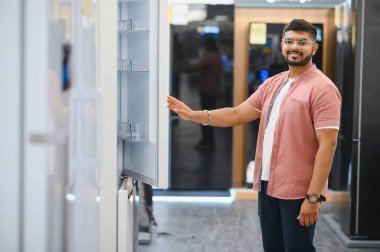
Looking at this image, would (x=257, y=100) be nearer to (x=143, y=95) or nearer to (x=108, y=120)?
(x=143, y=95)

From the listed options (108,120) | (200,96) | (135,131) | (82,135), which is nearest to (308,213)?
(135,131)

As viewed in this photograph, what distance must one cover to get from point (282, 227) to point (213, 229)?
7.82ft

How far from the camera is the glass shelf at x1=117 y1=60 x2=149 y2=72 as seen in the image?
9.99ft

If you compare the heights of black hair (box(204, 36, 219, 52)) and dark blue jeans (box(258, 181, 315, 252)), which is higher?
black hair (box(204, 36, 219, 52))

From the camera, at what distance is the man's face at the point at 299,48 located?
317 cm

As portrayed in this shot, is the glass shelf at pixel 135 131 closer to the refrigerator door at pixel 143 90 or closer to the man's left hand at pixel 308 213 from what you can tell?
the refrigerator door at pixel 143 90

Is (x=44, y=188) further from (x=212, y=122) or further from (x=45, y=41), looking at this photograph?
(x=212, y=122)

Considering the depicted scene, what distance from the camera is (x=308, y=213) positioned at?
9.91 feet

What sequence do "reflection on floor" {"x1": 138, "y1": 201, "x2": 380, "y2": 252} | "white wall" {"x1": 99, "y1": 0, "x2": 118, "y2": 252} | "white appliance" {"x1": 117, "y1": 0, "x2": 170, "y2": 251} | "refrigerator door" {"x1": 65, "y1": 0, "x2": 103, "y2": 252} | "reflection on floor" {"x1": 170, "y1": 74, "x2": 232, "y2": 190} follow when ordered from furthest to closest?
"reflection on floor" {"x1": 170, "y1": 74, "x2": 232, "y2": 190}, "reflection on floor" {"x1": 138, "y1": 201, "x2": 380, "y2": 252}, "white appliance" {"x1": 117, "y1": 0, "x2": 170, "y2": 251}, "white wall" {"x1": 99, "y1": 0, "x2": 118, "y2": 252}, "refrigerator door" {"x1": 65, "y1": 0, "x2": 103, "y2": 252}

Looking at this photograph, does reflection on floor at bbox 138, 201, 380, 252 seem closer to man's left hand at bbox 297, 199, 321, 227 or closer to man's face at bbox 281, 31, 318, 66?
man's left hand at bbox 297, 199, 321, 227

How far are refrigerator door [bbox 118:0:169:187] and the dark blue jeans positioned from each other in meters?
0.59

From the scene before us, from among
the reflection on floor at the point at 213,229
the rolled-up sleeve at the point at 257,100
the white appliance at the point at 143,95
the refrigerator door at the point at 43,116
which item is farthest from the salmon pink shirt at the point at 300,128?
the reflection on floor at the point at 213,229

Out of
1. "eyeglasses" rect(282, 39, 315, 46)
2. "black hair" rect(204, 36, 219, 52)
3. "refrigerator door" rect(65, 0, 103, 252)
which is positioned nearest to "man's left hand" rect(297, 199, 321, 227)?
"eyeglasses" rect(282, 39, 315, 46)

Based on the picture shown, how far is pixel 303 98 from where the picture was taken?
307 cm
